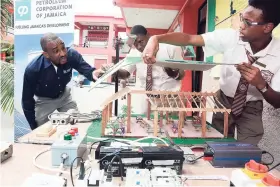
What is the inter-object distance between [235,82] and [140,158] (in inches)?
37.9

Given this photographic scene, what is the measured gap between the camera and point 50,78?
2.29m

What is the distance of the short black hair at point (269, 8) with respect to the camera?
1334 millimetres

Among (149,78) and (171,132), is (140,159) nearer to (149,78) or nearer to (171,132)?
(171,132)

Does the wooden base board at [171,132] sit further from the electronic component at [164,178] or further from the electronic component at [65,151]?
the electronic component at [164,178]

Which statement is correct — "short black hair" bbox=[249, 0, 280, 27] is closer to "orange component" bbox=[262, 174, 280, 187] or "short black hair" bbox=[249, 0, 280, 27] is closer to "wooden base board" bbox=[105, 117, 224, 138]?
"wooden base board" bbox=[105, 117, 224, 138]

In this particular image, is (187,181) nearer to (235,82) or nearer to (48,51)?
(235,82)

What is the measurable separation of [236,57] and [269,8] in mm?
326

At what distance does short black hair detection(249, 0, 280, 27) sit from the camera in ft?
4.38

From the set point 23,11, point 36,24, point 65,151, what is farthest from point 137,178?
point 23,11

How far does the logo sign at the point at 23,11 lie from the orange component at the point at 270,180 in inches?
99.6

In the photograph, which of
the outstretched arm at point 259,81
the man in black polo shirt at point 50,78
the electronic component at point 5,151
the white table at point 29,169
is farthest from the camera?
the man in black polo shirt at point 50,78

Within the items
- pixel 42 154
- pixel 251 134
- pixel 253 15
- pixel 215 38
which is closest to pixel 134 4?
pixel 215 38

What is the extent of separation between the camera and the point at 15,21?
7.95 ft

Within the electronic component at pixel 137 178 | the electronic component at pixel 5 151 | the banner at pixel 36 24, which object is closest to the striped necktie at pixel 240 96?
the electronic component at pixel 137 178
